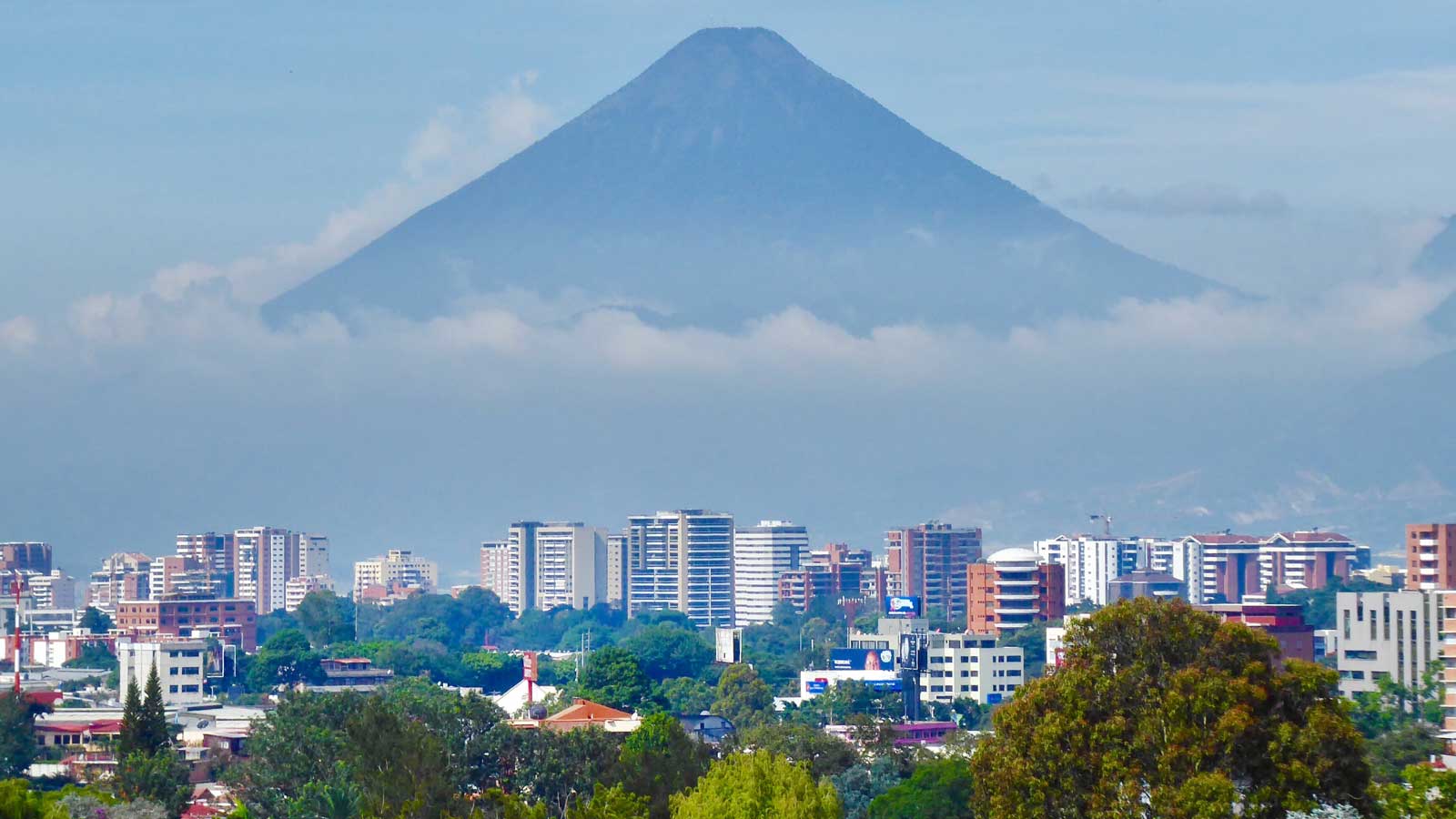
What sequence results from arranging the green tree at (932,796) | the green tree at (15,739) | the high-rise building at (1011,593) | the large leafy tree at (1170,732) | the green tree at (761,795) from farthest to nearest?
1. the high-rise building at (1011,593)
2. the green tree at (15,739)
3. the green tree at (932,796)
4. the green tree at (761,795)
5. the large leafy tree at (1170,732)

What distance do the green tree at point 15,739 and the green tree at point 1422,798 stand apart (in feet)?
154

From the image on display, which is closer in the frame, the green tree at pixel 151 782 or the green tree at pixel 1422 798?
the green tree at pixel 1422 798

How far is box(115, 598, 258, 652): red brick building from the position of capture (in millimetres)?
150875

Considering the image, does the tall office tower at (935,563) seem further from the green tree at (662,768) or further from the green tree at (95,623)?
the green tree at (662,768)

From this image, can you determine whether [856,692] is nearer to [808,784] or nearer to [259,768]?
[259,768]

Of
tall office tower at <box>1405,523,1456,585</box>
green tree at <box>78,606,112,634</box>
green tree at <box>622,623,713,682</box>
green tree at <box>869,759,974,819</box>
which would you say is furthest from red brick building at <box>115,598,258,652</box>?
green tree at <box>869,759,974,819</box>

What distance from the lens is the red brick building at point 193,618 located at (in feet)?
Answer: 495

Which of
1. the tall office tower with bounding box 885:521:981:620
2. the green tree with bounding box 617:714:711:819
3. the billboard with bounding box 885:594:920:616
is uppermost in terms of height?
the tall office tower with bounding box 885:521:981:620

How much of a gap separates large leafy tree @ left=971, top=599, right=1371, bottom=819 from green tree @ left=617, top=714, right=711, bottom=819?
1087 centimetres

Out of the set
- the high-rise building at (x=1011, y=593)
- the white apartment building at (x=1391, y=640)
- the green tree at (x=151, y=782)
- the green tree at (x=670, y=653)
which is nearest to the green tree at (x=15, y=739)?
the green tree at (x=151, y=782)

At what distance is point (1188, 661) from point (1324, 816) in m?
3.30

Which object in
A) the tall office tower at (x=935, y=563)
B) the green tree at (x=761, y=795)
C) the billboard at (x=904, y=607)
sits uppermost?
the tall office tower at (x=935, y=563)

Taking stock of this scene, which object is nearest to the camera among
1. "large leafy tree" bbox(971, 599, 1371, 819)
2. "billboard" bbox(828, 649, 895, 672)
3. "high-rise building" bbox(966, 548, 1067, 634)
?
"large leafy tree" bbox(971, 599, 1371, 819)

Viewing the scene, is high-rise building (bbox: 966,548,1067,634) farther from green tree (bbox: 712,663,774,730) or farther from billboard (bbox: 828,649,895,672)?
green tree (bbox: 712,663,774,730)
